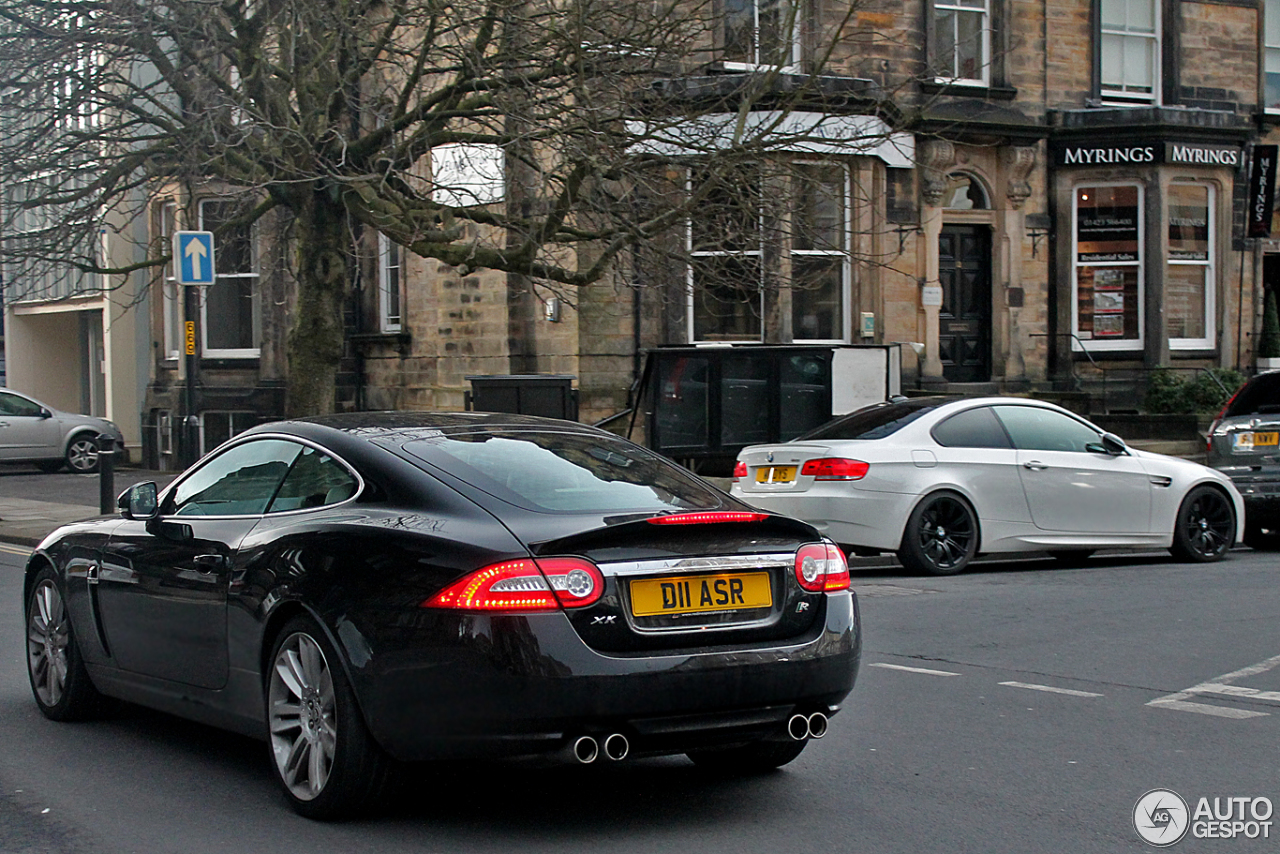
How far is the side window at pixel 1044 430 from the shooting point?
12859 millimetres

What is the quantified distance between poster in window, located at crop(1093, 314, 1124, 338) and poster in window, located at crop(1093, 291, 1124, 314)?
0.10m

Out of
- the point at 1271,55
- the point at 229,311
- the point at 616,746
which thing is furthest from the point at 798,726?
the point at 1271,55

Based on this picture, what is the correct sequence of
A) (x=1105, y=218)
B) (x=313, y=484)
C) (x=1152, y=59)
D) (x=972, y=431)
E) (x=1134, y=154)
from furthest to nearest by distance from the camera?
(x=1152, y=59)
(x=1105, y=218)
(x=1134, y=154)
(x=972, y=431)
(x=313, y=484)

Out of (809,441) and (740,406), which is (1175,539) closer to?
(809,441)

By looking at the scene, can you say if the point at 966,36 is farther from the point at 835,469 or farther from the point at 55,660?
the point at 55,660

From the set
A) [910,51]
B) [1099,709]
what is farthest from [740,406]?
[1099,709]

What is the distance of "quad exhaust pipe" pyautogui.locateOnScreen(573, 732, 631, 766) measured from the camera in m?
4.93

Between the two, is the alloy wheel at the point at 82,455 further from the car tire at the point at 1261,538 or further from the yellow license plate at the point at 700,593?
the yellow license plate at the point at 700,593

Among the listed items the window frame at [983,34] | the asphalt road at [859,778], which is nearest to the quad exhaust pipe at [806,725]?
the asphalt road at [859,778]

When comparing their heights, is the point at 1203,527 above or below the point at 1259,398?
below

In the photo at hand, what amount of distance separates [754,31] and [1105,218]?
9.41m

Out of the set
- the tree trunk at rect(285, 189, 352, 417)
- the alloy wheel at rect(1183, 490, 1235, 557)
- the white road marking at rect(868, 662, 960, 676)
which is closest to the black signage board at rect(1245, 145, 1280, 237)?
the alloy wheel at rect(1183, 490, 1235, 557)

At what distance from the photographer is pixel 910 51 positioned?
22.6 meters

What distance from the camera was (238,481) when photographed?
6.35 m
